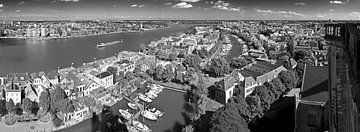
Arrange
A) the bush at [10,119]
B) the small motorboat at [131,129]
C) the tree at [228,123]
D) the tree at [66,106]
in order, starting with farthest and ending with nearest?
the tree at [66,106] → the bush at [10,119] → the small motorboat at [131,129] → the tree at [228,123]

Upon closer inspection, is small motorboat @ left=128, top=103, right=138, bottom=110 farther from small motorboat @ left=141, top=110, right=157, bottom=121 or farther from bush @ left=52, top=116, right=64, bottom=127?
bush @ left=52, top=116, right=64, bottom=127

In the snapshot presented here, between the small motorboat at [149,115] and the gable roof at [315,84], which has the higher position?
the gable roof at [315,84]

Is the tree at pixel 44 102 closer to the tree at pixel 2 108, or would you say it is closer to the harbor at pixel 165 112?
the tree at pixel 2 108

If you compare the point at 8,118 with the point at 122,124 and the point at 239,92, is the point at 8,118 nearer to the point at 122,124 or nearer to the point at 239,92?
the point at 122,124

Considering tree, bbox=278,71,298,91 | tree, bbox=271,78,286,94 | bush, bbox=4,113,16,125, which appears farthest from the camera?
tree, bbox=278,71,298,91

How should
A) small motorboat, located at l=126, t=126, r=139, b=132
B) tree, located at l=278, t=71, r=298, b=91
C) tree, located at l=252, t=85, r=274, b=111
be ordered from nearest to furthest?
small motorboat, located at l=126, t=126, r=139, b=132, tree, located at l=252, t=85, r=274, b=111, tree, located at l=278, t=71, r=298, b=91

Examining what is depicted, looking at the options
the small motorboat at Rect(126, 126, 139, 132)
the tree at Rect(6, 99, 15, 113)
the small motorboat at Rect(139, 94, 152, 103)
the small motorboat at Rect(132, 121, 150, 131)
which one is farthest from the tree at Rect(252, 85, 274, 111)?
the tree at Rect(6, 99, 15, 113)

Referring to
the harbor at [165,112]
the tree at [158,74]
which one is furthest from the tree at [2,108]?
the tree at [158,74]

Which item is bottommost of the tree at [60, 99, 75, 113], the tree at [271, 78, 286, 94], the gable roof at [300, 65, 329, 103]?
the tree at [60, 99, 75, 113]
